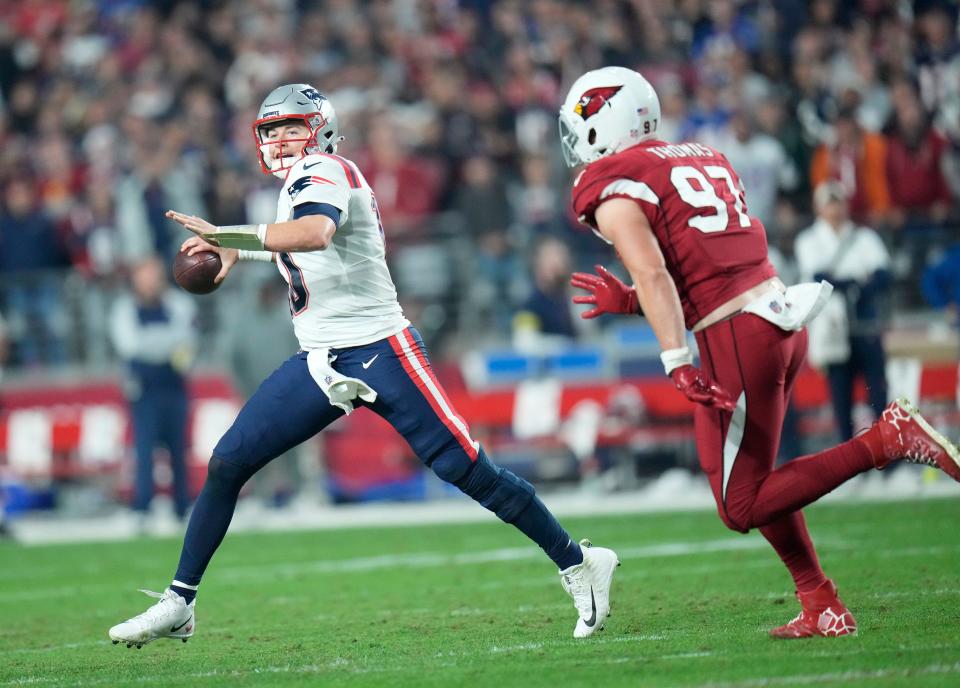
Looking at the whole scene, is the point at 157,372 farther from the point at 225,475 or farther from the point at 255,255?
the point at 225,475

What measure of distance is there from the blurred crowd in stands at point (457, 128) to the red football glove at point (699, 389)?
7.48m

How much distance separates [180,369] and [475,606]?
591cm

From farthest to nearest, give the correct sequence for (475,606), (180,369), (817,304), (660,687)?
(180,369)
(475,606)
(817,304)
(660,687)

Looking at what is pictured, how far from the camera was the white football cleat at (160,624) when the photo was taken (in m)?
5.42

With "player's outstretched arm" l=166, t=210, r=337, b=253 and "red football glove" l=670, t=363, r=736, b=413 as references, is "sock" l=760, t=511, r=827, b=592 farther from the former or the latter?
"player's outstretched arm" l=166, t=210, r=337, b=253

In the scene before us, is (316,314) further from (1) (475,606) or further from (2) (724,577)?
(2) (724,577)

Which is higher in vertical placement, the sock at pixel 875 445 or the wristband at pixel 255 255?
the wristband at pixel 255 255

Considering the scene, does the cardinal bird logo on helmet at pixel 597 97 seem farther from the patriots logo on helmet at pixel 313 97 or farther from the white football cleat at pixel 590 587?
the white football cleat at pixel 590 587

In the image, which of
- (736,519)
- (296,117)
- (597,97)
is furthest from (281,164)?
(736,519)

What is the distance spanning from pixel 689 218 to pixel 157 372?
25.3 feet

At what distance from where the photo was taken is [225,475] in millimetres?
5570

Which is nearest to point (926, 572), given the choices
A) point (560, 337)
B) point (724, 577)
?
point (724, 577)

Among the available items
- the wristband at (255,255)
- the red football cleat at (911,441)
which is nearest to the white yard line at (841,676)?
the red football cleat at (911,441)

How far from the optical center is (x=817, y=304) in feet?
16.5
